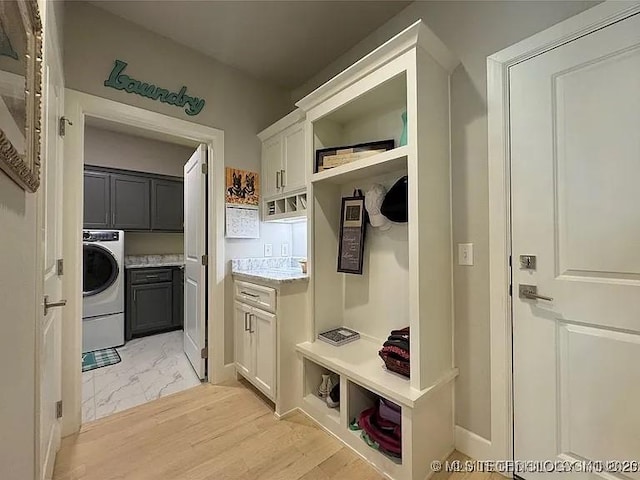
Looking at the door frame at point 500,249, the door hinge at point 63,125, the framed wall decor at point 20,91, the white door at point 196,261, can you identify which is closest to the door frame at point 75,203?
the door hinge at point 63,125

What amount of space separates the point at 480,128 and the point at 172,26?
226cm

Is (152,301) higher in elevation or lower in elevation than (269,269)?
lower

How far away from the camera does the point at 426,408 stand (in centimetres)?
140

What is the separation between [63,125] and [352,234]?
1927 millimetres

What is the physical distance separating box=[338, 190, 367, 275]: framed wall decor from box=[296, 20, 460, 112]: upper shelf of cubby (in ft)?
2.28

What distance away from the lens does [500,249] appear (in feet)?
4.74

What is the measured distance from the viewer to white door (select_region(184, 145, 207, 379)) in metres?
2.45

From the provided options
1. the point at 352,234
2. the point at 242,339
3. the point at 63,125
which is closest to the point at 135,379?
the point at 242,339

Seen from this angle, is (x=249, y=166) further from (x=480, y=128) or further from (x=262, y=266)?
(x=480, y=128)

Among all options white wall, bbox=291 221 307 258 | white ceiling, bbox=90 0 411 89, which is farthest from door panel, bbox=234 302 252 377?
white ceiling, bbox=90 0 411 89

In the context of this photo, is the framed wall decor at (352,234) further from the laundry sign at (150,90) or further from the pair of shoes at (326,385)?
the laundry sign at (150,90)

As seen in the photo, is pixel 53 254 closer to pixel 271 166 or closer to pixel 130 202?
pixel 271 166

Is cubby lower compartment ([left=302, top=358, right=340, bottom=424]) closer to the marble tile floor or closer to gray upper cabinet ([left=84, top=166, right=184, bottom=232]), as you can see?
the marble tile floor

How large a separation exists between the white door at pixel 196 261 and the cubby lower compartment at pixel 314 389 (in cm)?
101
